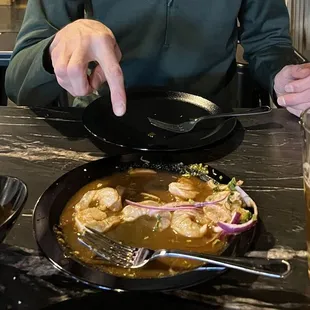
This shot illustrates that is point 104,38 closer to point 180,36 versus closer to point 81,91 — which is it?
point 81,91

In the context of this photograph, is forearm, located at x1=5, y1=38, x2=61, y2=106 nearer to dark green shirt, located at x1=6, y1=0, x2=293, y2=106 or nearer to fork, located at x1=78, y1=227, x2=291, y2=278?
dark green shirt, located at x1=6, y1=0, x2=293, y2=106

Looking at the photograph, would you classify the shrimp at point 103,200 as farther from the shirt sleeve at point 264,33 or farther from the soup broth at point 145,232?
the shirt sleeve at point 264,33

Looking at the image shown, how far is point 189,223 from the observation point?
799 mm

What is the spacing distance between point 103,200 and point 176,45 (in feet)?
2.28

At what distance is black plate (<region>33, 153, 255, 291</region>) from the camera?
27.3 inches

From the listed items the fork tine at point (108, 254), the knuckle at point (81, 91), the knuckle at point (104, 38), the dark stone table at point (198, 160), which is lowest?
the dark stone table at point (198, 160)

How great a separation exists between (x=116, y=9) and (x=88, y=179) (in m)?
0.63

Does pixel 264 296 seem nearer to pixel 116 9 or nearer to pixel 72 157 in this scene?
pixel 72 157

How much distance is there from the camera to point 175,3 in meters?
1.40

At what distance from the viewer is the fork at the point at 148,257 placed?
69cm

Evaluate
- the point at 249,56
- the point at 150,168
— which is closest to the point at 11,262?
the point at 150,168

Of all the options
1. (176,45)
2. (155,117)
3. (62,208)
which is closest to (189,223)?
(62,208)

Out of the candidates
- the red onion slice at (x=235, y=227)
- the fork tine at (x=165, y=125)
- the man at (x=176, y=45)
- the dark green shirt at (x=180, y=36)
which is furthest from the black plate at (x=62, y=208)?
the dark green shirt at (x=180, y=36)

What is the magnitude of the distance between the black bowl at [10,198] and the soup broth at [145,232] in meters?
0.08
